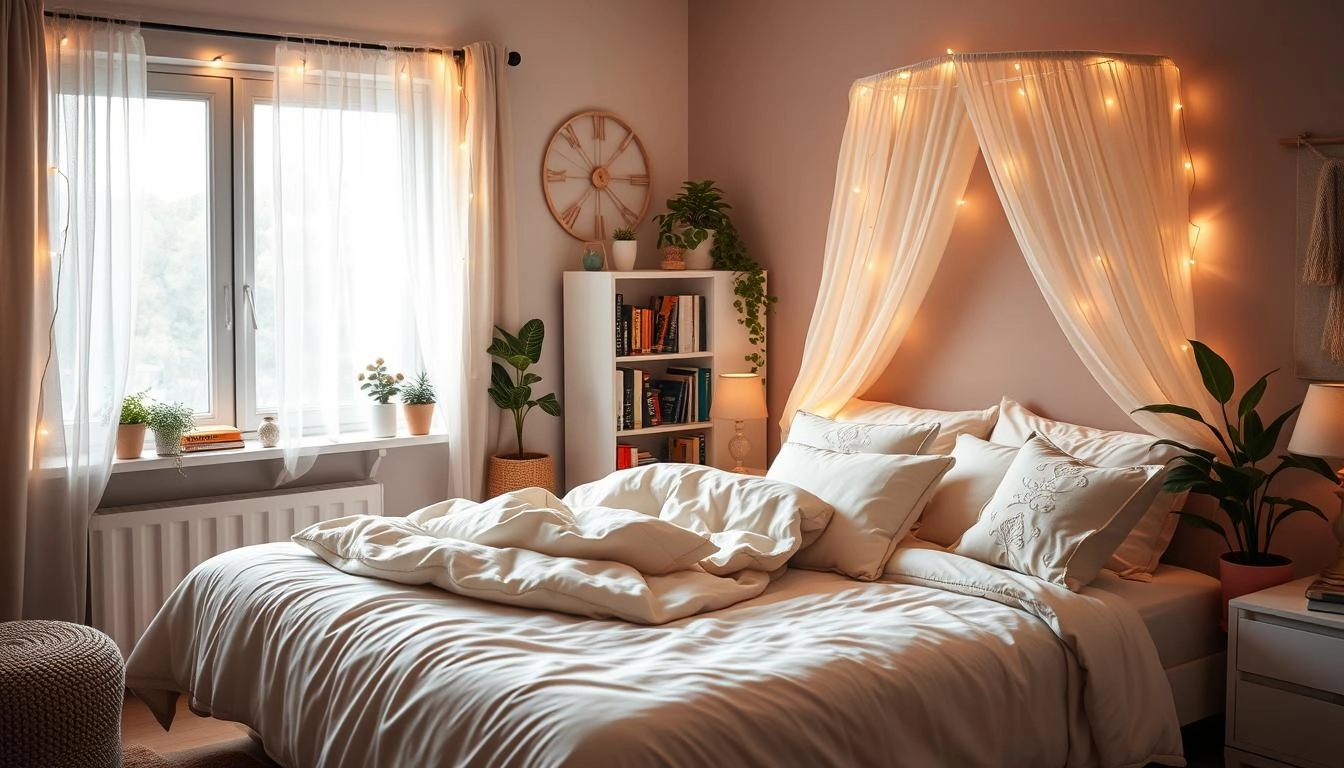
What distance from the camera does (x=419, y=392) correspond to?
15.2 ft

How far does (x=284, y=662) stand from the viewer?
2.84 metres

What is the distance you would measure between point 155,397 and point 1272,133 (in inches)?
147

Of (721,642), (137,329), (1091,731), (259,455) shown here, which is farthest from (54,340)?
(1091,731)

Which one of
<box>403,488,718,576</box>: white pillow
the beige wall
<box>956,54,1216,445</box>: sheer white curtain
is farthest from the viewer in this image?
the beige wall

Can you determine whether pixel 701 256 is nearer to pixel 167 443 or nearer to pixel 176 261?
pixel 176 261

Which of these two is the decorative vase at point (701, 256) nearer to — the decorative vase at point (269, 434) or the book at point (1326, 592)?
the decorative vase at point (269, 434)

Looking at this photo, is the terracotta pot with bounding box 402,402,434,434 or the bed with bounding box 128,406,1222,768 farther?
the terracotta pot with bounding box 402,402,434,434

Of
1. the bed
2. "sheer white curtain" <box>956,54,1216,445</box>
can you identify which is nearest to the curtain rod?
the bed

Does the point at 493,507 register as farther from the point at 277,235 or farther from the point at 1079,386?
the point at 1079,386

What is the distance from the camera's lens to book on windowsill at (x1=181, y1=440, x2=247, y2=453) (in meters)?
4.14

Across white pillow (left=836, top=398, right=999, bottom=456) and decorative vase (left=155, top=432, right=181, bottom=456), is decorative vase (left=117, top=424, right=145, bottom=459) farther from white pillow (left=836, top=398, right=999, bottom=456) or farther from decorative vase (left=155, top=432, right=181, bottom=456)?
white pillow (left=836, top=398, right=999, bottom=456)

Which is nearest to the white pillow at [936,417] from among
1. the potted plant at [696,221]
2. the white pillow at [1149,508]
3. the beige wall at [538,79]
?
the white pillow at [1149,508]

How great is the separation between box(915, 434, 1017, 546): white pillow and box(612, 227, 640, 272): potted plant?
181 cm

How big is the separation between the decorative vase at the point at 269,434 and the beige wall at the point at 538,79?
0.14m
